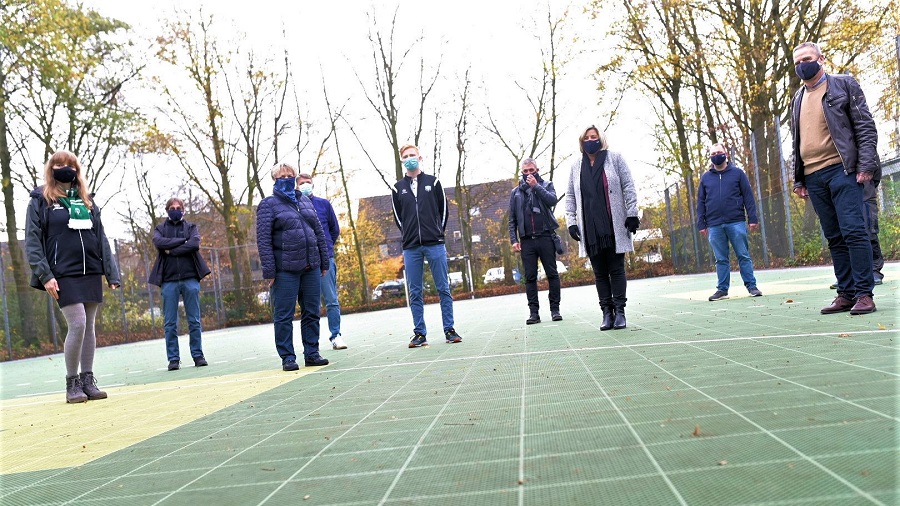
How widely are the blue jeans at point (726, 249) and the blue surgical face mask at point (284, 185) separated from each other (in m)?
5.35

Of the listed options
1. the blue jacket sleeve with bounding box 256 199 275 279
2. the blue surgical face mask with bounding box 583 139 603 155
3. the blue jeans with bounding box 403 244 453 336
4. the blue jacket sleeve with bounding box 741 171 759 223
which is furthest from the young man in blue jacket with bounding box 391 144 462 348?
the blue jacket sleeve with bounding box 741 171 759 223

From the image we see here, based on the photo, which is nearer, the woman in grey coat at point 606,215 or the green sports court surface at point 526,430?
the green sports court surface at point 526,430

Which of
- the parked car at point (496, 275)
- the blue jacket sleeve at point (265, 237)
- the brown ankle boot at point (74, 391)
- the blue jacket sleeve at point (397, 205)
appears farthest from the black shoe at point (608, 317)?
the parked car at point (496, 275)

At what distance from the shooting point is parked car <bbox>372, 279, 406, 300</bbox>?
1010 inches

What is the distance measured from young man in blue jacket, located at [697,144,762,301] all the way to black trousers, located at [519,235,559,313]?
1956 mm

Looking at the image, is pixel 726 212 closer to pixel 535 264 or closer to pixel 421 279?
pixel 535 264

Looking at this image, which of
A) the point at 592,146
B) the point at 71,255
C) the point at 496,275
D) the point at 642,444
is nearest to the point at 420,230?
the point at 592,146

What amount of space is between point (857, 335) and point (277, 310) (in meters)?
4.54

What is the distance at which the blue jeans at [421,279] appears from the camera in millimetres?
7848

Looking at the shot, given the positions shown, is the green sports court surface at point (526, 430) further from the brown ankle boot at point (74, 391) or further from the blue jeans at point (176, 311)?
the blue jeans at point (176, 311)

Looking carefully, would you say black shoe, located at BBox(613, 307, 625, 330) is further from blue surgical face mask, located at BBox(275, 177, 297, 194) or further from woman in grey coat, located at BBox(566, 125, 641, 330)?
blue surgical face mask, located at BBox(275, 177, 297, 194)

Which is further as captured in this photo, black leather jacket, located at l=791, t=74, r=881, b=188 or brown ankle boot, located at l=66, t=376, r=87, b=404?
brown ankle boot, located at l=66, t=376, r=87, b=404

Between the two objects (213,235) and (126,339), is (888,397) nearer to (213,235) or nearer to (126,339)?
(126,339)

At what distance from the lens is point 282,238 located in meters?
6.64
